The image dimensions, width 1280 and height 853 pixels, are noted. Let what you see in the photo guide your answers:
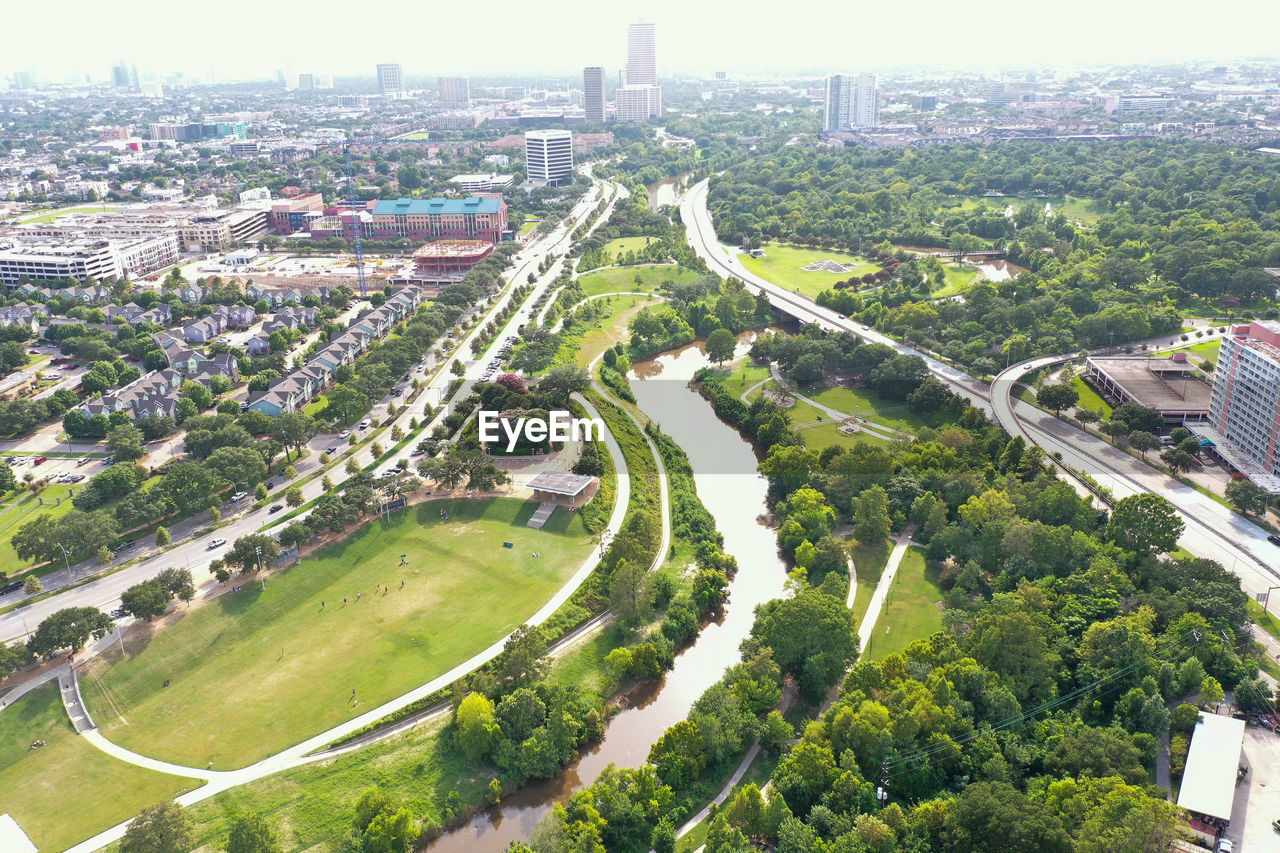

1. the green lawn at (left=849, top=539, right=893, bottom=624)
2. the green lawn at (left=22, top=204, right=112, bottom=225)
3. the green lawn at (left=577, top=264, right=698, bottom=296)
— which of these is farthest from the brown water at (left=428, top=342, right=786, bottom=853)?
the green lawn at (left=22, top=204, right=112, bottom=225)

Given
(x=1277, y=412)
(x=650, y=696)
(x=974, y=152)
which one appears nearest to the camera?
(x=650, y=696)

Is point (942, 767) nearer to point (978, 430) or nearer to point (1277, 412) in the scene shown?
point (978, 430)

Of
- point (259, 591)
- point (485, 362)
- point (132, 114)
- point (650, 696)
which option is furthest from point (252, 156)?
point (650, 696)

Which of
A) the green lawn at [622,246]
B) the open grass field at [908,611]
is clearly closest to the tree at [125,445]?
the open grass field at [908,611]

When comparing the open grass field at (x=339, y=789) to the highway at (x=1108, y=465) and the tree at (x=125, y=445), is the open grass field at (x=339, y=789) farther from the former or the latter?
the highway at (x=1108, y=465)

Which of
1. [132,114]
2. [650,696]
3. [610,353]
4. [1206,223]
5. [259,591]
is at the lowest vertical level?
[650,696]

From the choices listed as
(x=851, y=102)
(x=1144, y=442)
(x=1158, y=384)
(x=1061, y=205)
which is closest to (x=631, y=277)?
(x=1158, y=384)
